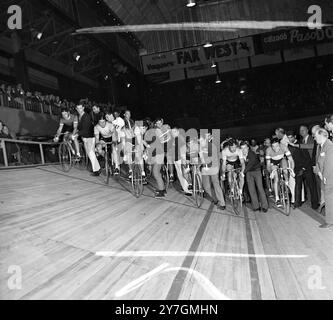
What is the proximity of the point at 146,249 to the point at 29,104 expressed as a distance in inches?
415

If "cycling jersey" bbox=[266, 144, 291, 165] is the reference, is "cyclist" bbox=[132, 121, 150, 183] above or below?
above

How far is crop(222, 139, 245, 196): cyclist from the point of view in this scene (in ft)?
25.5

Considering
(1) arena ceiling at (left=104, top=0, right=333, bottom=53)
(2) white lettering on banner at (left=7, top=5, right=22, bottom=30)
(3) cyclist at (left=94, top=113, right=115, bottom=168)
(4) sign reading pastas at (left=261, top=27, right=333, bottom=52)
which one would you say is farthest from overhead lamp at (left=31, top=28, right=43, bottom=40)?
(4) sign reading pastas at (left=261, top=27, right=333, bottom=52)

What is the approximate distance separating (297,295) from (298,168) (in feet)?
15.5

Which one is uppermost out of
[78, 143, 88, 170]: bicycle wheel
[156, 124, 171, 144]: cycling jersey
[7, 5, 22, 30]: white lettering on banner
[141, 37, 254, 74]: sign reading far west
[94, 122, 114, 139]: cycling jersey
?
[7, 5, 22, 30]: white lettering on banner

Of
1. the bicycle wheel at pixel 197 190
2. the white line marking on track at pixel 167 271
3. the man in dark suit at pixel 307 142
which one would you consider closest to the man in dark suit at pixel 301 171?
the man in dark suit at pixel 307 142

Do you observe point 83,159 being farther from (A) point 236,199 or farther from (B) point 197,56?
(B) point 197,56

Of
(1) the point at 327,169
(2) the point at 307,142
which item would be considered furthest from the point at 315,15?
(1) the point at 327,169

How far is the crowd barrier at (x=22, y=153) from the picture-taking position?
913cm

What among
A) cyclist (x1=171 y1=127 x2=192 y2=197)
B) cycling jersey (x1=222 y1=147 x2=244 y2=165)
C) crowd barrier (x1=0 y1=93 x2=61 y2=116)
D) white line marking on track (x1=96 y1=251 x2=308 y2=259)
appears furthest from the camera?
crowd barrier (x1=0 y1=93 x2=61 y2=116)

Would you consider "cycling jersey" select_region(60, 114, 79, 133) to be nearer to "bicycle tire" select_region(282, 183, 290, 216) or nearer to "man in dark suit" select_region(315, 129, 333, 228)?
"bicycle tire" select_region(282, 183, 290, 216)

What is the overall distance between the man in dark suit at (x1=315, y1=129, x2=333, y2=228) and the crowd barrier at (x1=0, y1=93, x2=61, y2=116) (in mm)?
9658

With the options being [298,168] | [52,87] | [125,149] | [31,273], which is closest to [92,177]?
[125,149]

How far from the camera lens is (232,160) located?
7.91 m
